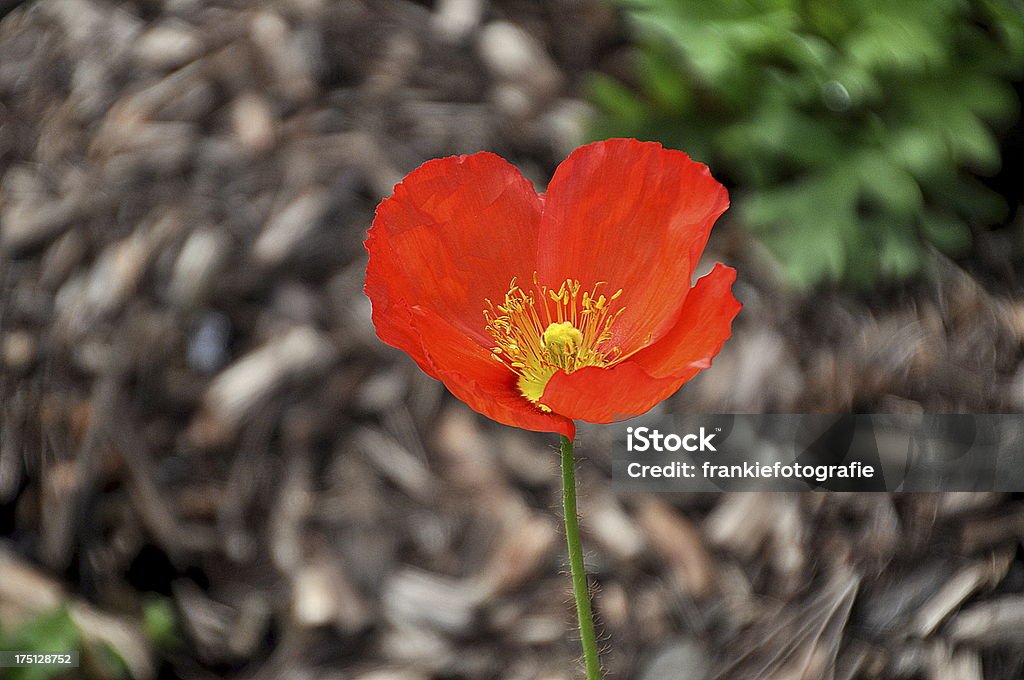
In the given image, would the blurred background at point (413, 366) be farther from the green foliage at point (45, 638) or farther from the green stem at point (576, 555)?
the green stem at point (576, 555)

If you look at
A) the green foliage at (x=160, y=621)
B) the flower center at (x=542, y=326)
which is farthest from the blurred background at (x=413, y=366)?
the flower center at (x=542, y=326)

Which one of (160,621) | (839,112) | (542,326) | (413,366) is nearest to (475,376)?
(542,326)

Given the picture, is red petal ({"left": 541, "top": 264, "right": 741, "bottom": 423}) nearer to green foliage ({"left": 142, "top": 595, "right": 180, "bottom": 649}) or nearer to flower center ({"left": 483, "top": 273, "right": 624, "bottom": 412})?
flower center ({"left": 483, "top": 273, "right": 624, "bottom": 412})

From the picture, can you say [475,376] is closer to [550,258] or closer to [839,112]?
[550,258]

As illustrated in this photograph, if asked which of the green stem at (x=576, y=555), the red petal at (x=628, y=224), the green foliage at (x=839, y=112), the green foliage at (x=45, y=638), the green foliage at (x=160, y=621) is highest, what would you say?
the red petal at (x=628, y=224)

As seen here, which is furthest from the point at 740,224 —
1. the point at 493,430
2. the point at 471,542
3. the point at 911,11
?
the point at 471,542

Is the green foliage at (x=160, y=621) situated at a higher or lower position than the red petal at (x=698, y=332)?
lower
